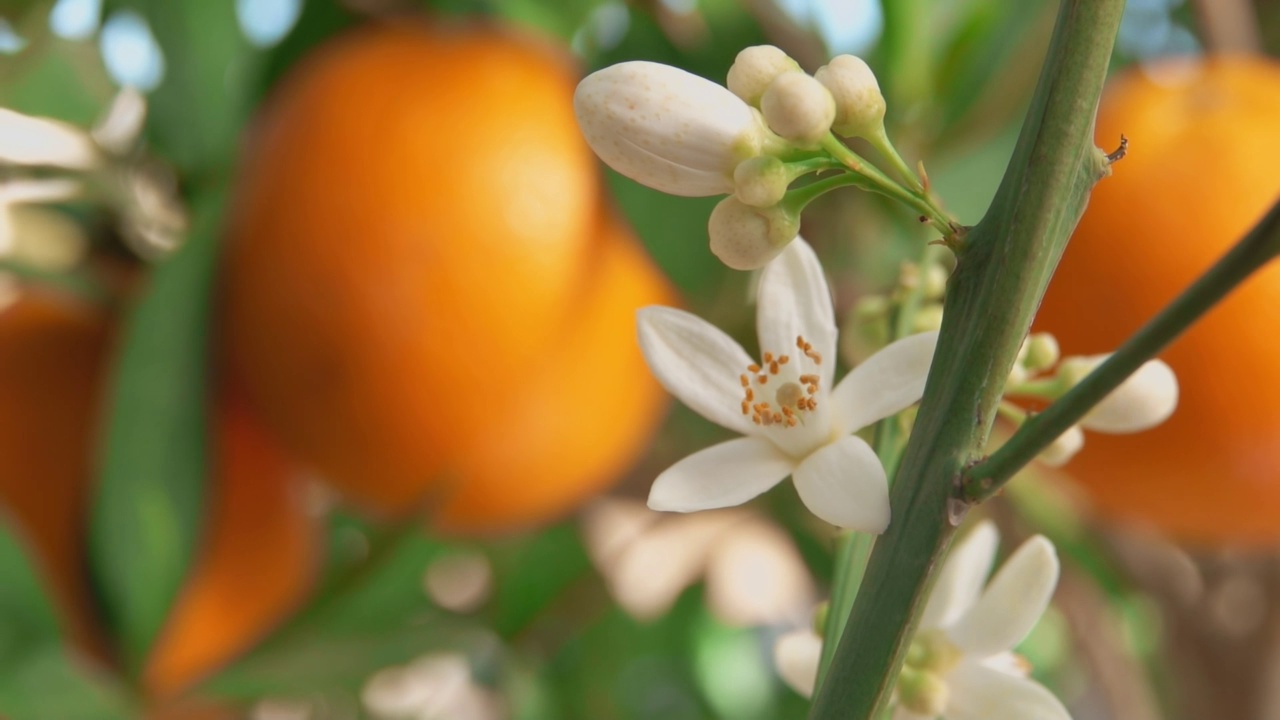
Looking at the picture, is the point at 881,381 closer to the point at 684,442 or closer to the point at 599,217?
the point at 599,217

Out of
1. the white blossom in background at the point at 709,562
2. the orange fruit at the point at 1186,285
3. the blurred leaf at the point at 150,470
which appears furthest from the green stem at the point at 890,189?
the white blossom in background at the point at 709,562

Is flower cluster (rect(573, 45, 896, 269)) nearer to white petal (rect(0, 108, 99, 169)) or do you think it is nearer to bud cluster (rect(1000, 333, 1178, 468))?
bud cluster (rect(1000, 333, 1178, 468))

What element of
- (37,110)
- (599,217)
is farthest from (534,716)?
(37,110)

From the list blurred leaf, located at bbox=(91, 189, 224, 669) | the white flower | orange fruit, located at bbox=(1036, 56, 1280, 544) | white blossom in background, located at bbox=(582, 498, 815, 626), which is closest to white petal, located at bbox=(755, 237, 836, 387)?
the white flower

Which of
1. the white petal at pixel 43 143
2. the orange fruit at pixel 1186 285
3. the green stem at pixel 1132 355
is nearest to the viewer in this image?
the green stem at pixel 1132 355

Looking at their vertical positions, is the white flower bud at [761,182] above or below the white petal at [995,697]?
above

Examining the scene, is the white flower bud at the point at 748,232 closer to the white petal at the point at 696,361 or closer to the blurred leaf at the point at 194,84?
the white petal at the point at 696,361
